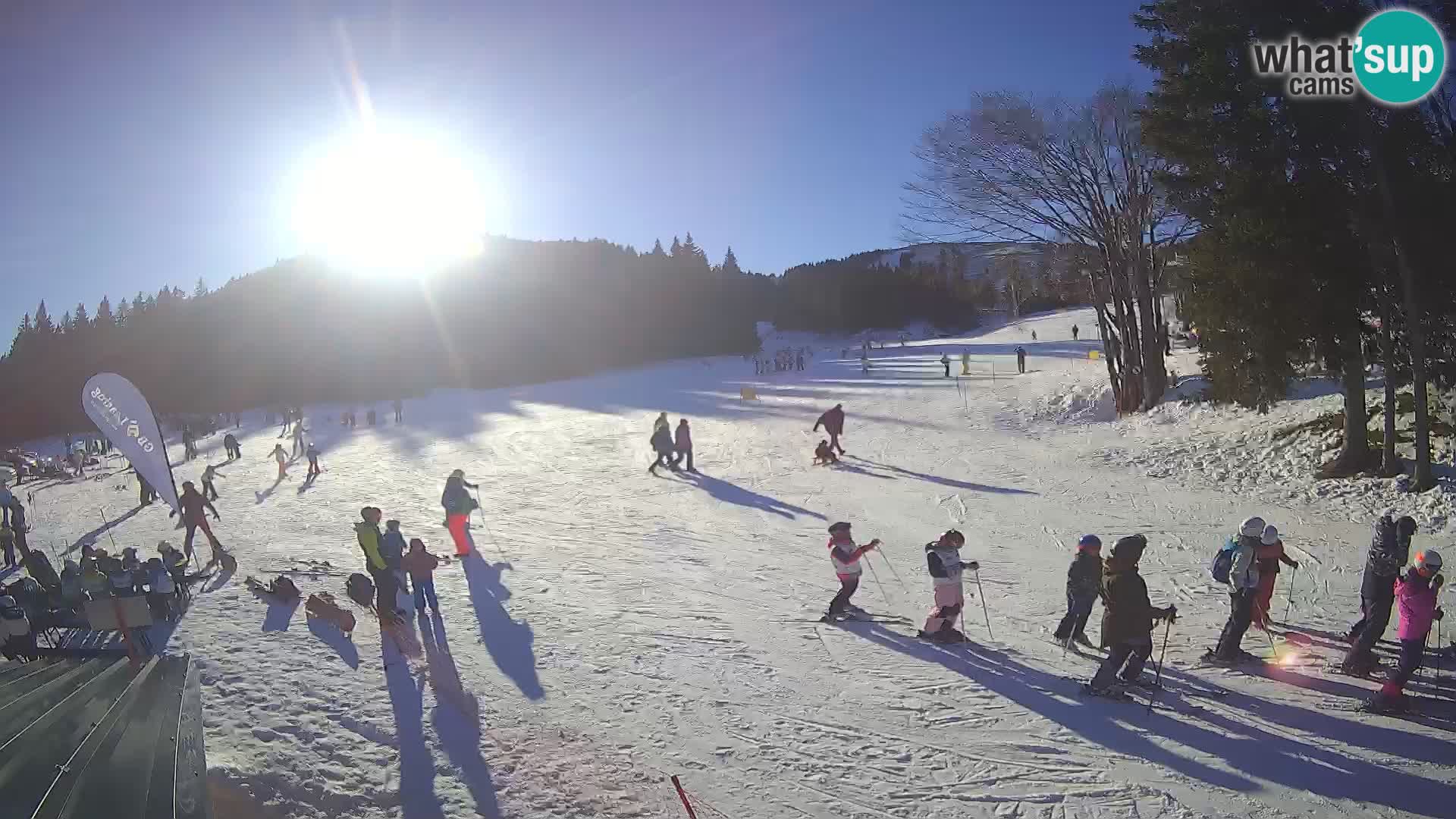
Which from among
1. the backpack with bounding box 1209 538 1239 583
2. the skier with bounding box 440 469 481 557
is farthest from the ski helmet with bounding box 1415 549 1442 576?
the skier with bounding box 440 469 481 557

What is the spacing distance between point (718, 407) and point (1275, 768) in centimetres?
2487

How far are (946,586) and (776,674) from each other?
6.12 ft

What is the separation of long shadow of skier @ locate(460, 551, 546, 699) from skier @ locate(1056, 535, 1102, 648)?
4.99m

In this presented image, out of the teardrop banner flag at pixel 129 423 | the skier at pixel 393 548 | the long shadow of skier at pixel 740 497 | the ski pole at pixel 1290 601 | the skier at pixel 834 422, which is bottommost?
the ski pole at pixel 1290 601

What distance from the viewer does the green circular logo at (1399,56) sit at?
1023cm

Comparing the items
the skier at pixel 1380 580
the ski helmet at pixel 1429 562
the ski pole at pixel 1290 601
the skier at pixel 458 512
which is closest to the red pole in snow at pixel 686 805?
the ski helmet at pixel 1429 562

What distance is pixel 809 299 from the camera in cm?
9162

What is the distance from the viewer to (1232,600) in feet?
21.6

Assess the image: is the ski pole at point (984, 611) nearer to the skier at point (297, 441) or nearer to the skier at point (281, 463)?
the skier at point (281, 463)

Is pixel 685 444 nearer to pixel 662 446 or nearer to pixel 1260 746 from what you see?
pixel 662 446

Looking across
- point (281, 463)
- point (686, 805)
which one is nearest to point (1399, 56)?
point (686, 805)

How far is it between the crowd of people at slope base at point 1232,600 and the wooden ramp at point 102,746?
221 inches

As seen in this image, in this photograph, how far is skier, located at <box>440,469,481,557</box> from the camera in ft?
36.9

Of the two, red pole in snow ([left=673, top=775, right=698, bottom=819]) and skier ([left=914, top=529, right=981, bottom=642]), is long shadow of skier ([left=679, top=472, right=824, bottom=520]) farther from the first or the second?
red pole in snow ([left=673, top=775, right=698, bottom=819])
